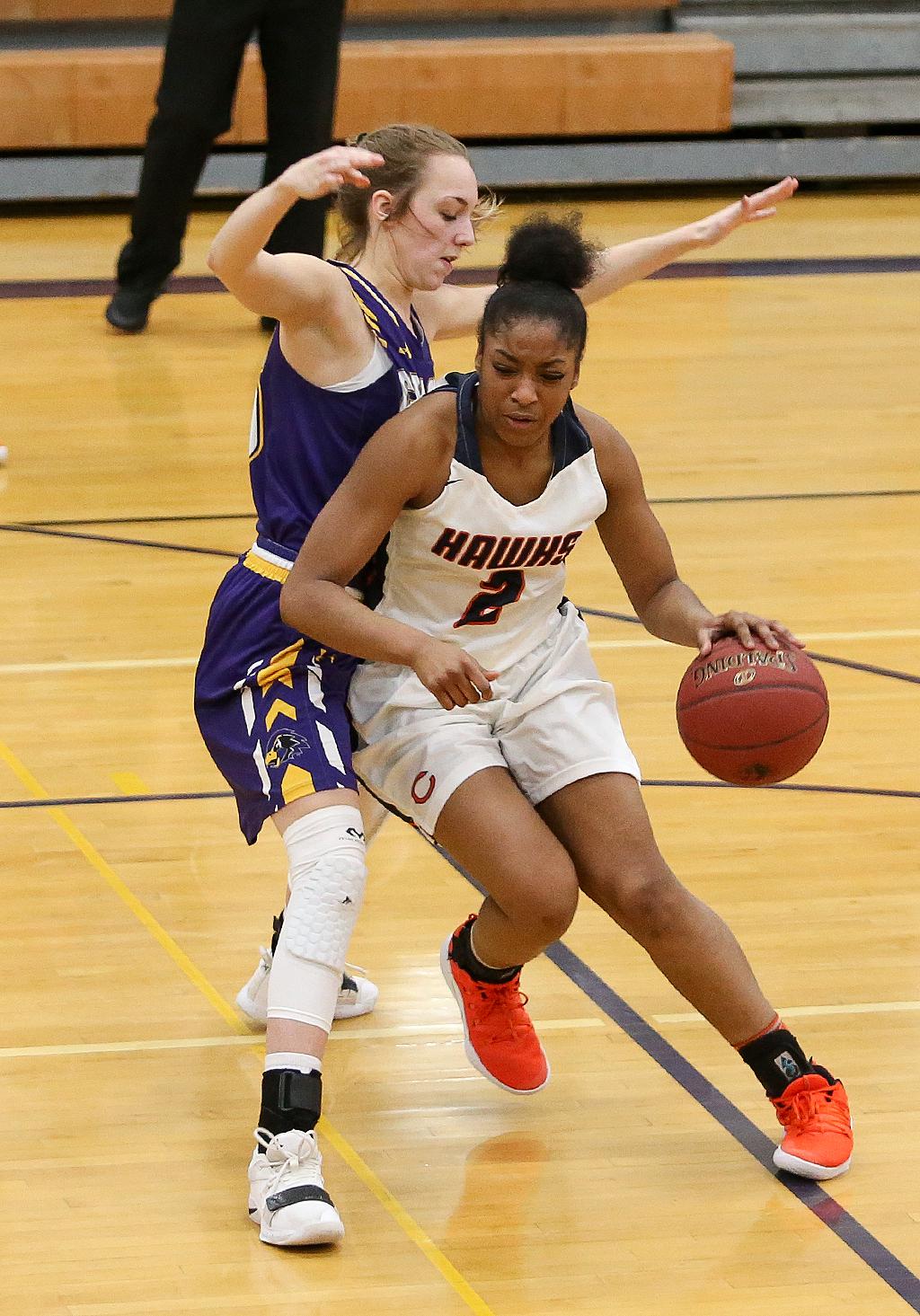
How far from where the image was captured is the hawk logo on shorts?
2.78 m

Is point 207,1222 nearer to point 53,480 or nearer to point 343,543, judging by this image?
point 343,543

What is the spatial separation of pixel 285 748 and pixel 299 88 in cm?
517

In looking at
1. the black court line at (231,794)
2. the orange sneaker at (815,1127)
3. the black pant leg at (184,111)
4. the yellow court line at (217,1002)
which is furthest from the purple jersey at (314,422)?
the black pant leg at (184,111)

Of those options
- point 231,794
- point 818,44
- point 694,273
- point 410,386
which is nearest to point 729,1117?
point 410,386

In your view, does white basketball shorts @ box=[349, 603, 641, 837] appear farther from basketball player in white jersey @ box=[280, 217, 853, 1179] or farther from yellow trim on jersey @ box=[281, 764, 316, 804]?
yellow trim on jersey @ box=[281, 764, 316, 804]

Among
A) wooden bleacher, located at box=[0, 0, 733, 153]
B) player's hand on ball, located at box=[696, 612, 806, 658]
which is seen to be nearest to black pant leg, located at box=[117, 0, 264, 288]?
wooden bleacher, located at box=[0, 0, 733, 153]

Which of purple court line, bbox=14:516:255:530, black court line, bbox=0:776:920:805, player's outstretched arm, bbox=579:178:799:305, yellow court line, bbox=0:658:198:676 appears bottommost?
purple court line, bbox=14:516:255:530

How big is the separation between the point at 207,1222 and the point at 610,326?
20.1 ft

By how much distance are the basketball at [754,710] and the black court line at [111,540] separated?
9.25 ft

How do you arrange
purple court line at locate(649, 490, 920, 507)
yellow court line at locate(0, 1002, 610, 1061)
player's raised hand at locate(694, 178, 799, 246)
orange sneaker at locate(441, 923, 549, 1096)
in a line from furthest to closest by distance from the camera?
purple court line at locate(649, 490, 920, 507)
player's raised hand at locate(694, 178, 799, 246)
yellow court line at locate(0, 1002, 610, 1061)
orange sneaker at locate(441, 923, 549, 1096)

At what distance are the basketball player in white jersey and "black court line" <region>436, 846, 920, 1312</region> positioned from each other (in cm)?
5

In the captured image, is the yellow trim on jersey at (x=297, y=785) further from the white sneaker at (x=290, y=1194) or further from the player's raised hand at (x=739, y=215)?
the player's raised hand at (x=739, y=215)

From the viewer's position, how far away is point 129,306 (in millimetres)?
8039

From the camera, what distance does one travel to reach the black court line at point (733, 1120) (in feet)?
8.44
